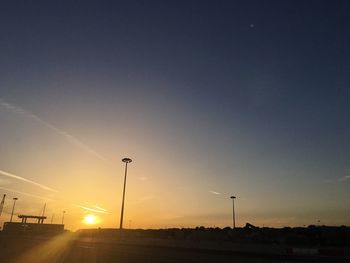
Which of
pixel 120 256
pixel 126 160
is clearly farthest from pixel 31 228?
pixel 120 256

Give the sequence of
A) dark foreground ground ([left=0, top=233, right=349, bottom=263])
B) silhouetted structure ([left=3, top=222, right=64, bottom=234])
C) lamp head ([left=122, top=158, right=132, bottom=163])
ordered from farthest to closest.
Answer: silhouetted structure ([left=3, top=222, right=64, bottom=234]), lamp head ([left=122, top=158, right=132, bottom=163]), dark foreground ground ([left=0, top=233, right=349, bottom=263])

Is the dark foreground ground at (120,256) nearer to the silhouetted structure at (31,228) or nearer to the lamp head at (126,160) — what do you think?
the lamp head at (126,160)

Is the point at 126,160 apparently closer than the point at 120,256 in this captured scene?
No

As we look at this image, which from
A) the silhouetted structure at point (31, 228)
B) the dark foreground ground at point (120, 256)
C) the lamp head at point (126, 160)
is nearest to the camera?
the dark foreground ground at point (120, 256)

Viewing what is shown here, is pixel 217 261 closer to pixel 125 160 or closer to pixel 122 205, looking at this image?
pixel 122 205

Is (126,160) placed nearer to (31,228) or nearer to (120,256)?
(120,256)

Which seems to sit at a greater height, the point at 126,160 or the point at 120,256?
the point at 126,160

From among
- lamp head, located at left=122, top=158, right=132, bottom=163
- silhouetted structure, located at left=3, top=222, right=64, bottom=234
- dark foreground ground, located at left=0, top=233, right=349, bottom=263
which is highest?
lamp head, located at left=122, top=158, right=132, bottom=163

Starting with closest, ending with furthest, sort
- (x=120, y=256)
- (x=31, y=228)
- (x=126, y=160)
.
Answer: (x=120, y=256)
(x=126, y=160)
(x=31, y=228)

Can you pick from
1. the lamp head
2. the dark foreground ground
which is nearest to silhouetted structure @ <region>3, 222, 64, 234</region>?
the lamp head

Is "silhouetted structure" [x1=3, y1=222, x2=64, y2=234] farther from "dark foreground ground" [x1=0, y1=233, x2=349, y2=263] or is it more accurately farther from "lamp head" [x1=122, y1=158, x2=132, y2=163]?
"dark foreground ground" [x1=0, y1=233, x2=349, y2=263]

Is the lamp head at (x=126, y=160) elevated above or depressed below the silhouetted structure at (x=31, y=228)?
above

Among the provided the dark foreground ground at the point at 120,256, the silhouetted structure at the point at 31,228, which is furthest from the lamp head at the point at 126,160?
the silhouetted structure at the point at 31,228

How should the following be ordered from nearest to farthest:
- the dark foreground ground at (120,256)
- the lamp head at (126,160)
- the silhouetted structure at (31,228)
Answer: the dark foreground ground at (120,256) → the lamp head at (126,160) → the silhouetted structure at (31,228)
